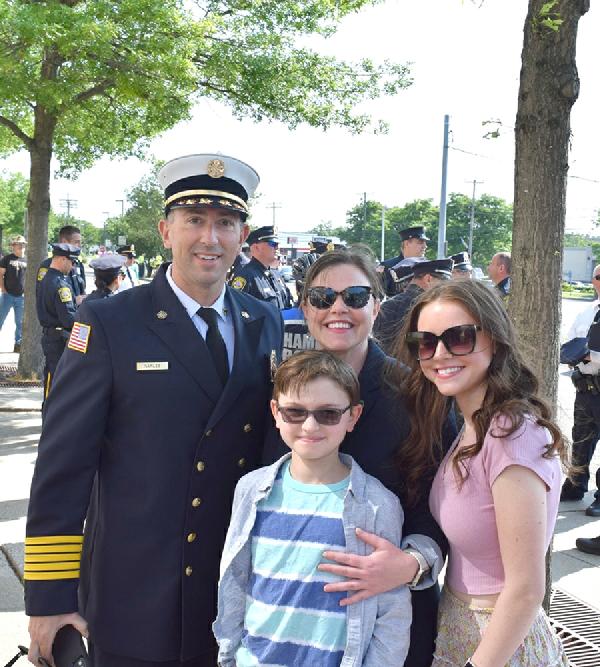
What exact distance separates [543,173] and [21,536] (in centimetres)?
387

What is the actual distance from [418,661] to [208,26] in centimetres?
812

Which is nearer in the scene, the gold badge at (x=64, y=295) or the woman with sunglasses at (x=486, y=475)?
the woman with sunglasses at (x=486, y=475)

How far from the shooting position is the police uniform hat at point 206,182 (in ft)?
7.61

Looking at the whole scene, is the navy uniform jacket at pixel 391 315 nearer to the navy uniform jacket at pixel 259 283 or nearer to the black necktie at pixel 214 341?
the navy uniform jacket at pixel 259 283

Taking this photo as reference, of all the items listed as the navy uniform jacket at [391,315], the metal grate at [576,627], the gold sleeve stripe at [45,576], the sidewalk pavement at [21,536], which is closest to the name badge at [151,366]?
the gold sleeve stripe at [45,576]

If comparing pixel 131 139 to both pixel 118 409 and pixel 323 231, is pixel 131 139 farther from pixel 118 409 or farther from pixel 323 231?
pixel 323 231

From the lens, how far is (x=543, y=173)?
10.6ft

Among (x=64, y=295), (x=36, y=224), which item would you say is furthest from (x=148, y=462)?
(x=36, y=224)

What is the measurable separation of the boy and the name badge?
35cm

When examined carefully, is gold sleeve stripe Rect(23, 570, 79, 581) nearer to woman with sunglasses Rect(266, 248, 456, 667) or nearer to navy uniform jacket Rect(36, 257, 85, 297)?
woman with sunglasses Rect(266, 248, 456, 667)

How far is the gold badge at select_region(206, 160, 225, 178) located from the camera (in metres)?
2.36

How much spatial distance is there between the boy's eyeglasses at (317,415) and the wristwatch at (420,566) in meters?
0.39

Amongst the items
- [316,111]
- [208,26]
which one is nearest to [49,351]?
[208,26]

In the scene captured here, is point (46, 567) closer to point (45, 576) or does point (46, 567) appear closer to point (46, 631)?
point (45, 576)
